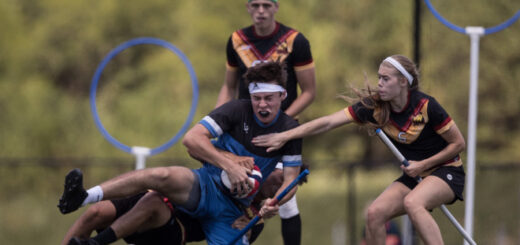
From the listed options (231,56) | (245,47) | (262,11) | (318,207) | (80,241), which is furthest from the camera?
(318,207)

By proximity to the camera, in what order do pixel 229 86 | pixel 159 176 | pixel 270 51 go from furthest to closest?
1. pixel 229 86
2. pixel 270 51
3. pixel 159 176

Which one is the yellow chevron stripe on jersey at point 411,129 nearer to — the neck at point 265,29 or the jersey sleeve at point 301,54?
the jersey sleeve at point 301,54

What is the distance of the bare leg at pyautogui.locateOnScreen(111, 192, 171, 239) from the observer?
5.59 meters

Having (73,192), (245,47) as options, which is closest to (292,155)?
(245,47)

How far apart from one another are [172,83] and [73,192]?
1253cm

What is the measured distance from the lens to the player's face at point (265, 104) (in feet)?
18.4

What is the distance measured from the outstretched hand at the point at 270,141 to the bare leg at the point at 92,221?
3.95 ft

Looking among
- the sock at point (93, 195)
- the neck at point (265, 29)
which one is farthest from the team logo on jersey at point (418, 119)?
the sock at point (93, 195)

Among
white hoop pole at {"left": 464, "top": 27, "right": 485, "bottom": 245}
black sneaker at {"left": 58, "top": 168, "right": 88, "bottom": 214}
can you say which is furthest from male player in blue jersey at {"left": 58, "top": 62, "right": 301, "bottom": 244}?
white hoop pole at {"left": 464, "top": 27, "right": 485, "bottom": 245}

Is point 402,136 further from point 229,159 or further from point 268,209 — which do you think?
point 229,159

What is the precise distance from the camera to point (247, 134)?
18.8 feet

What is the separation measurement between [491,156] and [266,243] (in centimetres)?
690

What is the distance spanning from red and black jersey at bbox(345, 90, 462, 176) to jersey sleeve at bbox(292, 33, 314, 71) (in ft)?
1.97

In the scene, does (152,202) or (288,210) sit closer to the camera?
(152,202)
